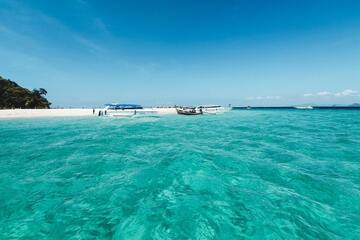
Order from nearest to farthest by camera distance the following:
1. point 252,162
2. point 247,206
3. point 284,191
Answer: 1. point 247,206
2. point 284,191
3. point 252,162

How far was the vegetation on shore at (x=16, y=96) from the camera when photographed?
2579 inches

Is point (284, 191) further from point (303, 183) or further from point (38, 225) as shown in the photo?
point (38, 225)

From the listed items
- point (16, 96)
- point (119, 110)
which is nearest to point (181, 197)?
point (119, 110)

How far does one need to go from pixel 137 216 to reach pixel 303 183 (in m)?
7.10

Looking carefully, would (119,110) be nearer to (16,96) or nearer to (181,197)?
(16,96)

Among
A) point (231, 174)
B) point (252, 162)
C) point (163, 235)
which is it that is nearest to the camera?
point (163, 235)

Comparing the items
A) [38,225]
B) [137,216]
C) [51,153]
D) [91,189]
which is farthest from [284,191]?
[51,153]

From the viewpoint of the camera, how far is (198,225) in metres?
5.61

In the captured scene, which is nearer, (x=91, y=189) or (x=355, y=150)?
(x=91, y=189)

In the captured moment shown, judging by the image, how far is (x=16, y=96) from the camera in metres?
67.1

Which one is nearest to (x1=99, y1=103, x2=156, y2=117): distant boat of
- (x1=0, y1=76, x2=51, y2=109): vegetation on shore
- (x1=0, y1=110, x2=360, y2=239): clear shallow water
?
(x1=0, y1=76, x2=51, y2=109): vegetation on shore

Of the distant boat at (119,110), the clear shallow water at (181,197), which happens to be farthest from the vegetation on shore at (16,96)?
the clear shallow water at (181,197)

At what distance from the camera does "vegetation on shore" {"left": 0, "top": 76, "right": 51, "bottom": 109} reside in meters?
65.5

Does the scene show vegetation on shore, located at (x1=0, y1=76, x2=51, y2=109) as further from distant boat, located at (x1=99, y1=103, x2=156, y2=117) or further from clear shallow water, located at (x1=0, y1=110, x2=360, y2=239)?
clear shallow water, located at (x1=0, y1=110, x2=360, y2=239)
